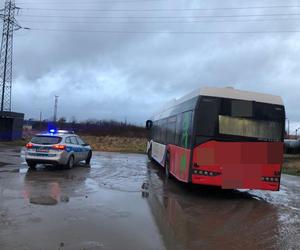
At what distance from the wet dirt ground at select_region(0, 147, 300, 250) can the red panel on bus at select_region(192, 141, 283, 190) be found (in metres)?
0.55

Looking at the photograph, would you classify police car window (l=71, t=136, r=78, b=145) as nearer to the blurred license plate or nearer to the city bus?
the blurred license plate

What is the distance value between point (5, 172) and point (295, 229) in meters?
11.9

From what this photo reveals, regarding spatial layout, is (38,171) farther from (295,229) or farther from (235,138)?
(295,229)

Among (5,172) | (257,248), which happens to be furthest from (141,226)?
(5,172)

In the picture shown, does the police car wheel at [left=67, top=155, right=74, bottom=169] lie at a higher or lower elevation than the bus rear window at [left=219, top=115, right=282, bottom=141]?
lower

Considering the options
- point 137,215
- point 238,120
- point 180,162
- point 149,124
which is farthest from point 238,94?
point 149,124

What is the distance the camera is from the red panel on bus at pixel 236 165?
13156 mm

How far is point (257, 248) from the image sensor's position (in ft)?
25.0

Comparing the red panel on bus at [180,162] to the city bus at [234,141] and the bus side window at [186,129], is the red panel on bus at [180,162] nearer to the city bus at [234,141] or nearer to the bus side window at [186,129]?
the city bus at [234,141]

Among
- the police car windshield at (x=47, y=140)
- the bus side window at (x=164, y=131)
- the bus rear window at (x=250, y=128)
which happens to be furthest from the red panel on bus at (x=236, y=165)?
the police car windshield at (x=47, y=140)

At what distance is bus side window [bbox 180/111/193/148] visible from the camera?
45.2 feet

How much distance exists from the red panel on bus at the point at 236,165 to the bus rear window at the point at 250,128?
244 mm

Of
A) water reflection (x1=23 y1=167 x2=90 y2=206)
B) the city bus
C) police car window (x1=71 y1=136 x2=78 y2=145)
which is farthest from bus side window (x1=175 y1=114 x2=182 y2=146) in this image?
police car window (x1=71 y1=136 x2=78 y2=145)

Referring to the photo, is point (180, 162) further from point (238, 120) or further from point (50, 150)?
point (50, 150)
